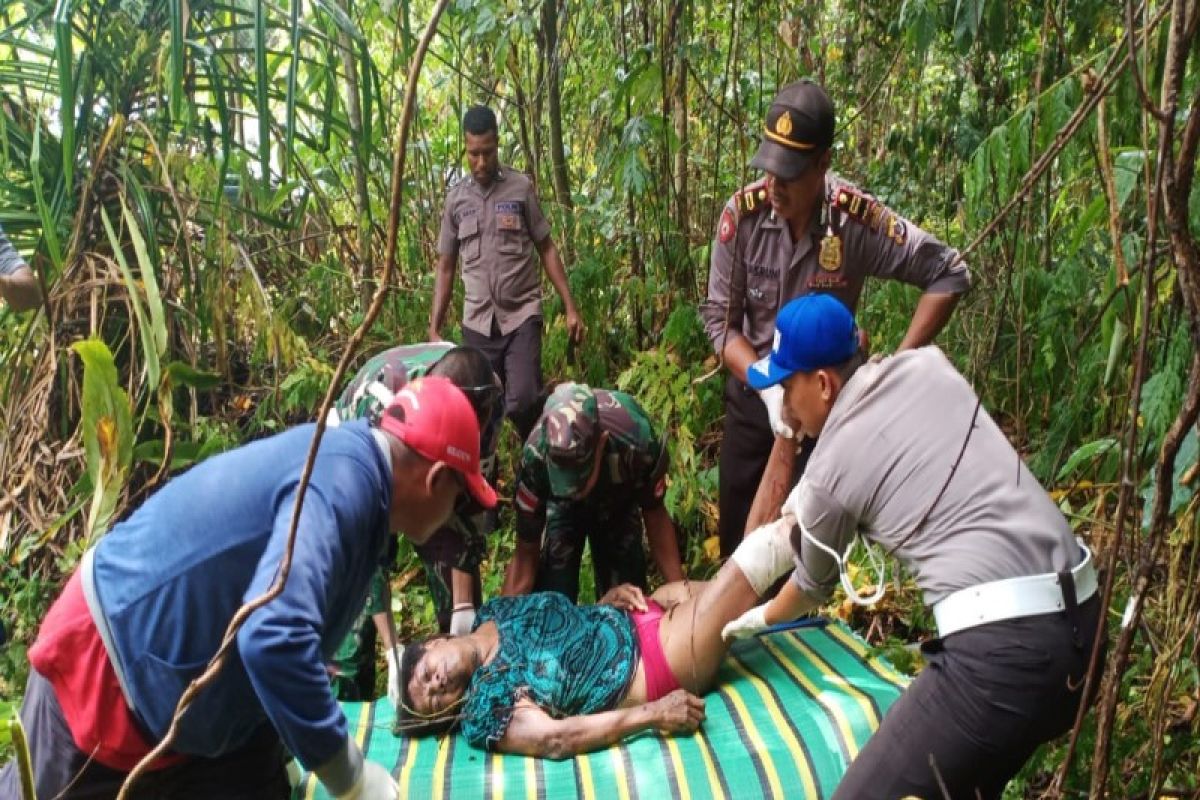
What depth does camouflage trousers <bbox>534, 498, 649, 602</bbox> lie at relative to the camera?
11.8ft

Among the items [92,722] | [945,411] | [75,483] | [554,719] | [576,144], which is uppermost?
[576,144]

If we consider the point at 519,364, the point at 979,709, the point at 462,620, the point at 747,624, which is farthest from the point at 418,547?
the point at 519,364

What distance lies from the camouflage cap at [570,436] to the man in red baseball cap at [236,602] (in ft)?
3.85

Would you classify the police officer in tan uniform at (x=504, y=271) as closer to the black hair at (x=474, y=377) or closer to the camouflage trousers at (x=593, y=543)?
the camouflage trousers at (x=593, y=543)

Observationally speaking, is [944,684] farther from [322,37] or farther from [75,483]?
[75,483]

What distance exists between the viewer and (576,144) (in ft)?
22.3

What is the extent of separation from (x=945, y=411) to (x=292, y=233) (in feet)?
14.3

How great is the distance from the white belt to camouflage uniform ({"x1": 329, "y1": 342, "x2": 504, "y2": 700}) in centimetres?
132

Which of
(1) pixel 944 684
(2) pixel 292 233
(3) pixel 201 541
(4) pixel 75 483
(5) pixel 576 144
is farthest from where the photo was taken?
(5) pixel 576 144

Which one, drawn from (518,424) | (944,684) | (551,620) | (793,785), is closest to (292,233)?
(518,424)

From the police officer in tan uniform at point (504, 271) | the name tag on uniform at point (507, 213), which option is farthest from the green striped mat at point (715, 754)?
the name tag on uniform at point (507, 213)

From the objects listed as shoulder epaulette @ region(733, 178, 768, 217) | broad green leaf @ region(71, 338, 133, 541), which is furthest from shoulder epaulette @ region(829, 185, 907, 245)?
broad green leaf @ region(71, 338, 133, 541)

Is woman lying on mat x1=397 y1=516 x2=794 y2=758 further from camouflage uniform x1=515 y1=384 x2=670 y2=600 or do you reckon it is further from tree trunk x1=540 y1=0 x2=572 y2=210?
tree trunk x1=540 y1=0 x2=572 y2=210

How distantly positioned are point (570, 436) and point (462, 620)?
0.75 m
